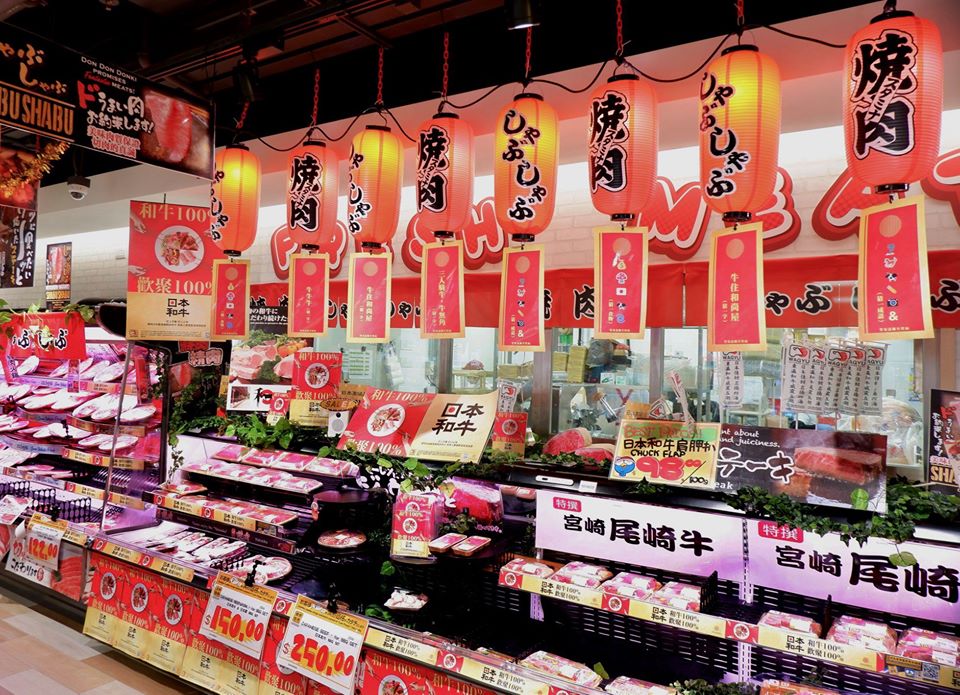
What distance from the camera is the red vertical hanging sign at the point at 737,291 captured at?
2.98 metres

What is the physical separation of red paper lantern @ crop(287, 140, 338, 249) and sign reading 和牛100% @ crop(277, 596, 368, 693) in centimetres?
245

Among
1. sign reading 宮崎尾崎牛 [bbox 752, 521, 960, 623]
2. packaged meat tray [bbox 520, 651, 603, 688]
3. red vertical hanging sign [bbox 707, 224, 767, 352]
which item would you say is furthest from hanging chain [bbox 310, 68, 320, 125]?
sign reading 宮崎尾崎牛 [bbox 752, 521, 960, 623]

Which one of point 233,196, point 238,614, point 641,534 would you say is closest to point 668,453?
point 641,534

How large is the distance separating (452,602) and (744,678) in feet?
4.32

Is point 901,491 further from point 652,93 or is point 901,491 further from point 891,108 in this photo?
point 652,93

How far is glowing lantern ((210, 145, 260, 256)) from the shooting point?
4734mm

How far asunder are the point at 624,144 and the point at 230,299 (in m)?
3.00

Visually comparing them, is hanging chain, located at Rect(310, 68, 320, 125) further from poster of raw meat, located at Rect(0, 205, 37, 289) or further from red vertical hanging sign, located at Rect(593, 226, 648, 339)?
poster of raw meat, located at Rect(0, 205, 37, 289)

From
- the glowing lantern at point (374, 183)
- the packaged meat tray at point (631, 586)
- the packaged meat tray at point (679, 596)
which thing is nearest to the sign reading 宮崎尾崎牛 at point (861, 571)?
the packaged meat tray at point (679, 596)

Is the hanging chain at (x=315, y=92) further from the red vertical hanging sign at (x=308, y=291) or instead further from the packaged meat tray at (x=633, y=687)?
the packaged meat tray at (x=633, y=687)

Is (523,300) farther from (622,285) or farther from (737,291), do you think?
(737,291)

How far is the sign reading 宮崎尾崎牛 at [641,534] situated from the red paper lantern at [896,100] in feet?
5.07

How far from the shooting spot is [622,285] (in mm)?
3385

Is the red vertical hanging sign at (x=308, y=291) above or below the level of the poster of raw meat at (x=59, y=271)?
below
